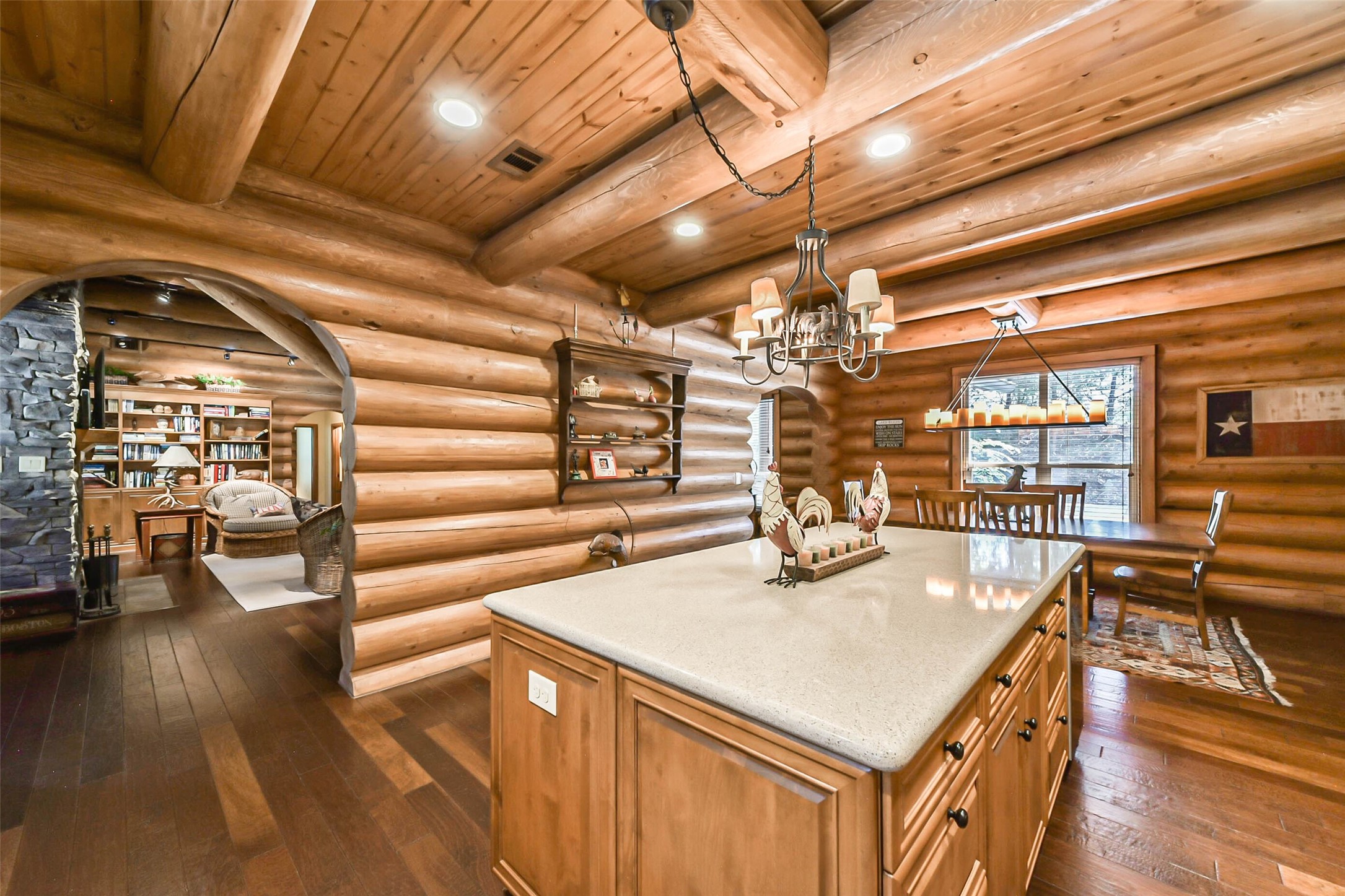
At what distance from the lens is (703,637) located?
122cm

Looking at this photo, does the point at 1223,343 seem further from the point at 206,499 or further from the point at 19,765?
the point at 206,499

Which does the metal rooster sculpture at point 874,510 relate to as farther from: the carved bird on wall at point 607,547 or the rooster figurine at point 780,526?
the carved bird on wall at point 607,547

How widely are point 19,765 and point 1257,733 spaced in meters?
5.69

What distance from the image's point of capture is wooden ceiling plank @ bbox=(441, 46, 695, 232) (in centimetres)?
209

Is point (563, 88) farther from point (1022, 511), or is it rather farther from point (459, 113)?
point (1022, 511)

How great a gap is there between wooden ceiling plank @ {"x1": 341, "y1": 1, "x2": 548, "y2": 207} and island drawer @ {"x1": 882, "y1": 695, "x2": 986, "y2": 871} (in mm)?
2342

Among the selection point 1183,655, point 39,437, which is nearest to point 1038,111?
point 1183,655

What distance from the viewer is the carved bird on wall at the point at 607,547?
156 inches

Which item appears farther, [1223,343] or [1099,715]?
[1223,343]

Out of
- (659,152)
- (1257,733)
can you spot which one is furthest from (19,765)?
(1257,733)

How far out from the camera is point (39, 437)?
154 inches

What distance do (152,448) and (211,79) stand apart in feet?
28.6

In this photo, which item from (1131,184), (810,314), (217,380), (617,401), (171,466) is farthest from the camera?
(217,380)

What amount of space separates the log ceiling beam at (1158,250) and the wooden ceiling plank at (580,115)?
3246 mm
